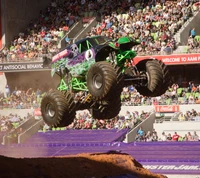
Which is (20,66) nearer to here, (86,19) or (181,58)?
(86,19)

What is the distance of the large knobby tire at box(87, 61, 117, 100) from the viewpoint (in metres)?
17.3

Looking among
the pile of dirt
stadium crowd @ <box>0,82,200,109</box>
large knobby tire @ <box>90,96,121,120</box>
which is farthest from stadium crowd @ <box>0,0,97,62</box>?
large knobby tire @ <box>90,96,121,120</box>

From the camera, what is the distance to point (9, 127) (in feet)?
114

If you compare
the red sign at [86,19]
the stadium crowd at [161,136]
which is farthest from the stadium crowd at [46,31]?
the stadium crowd at [161,136]

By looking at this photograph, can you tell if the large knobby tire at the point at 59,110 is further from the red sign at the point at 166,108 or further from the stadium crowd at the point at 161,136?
the red sign at the point at 166,108

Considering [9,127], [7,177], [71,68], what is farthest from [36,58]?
[7,177]

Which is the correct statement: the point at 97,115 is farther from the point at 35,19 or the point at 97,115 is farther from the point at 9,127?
the point at 35,19

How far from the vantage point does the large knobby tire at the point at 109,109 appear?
17859 mm

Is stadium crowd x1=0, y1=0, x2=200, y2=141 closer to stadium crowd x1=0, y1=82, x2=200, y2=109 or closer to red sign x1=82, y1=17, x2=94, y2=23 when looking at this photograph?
stadium crowd x1=0, y1=82, x2=200, y2=109

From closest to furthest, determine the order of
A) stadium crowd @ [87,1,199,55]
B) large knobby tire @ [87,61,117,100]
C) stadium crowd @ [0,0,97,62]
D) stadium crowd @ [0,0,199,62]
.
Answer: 1. large knobby tire @ [87,61,117,100]
2. stadium crowd @ [87,1,199,55]
3. stadium crowd @ [0,0,199,62]
4. stadium crowd @ [0,0,97,62]

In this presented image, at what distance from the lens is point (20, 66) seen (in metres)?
38.3

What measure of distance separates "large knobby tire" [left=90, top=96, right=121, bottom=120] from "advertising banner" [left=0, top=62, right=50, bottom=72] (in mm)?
17982

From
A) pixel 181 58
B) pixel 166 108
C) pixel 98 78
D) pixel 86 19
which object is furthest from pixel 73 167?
pixel 86 19

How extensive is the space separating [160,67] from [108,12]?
23.2 m
